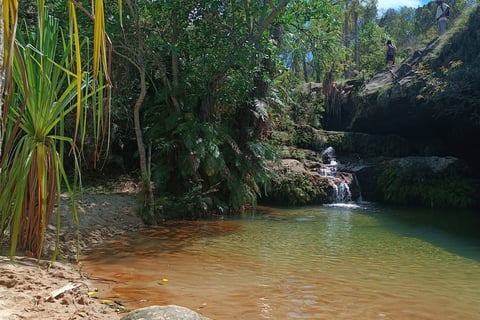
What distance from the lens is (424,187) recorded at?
54.2 ft

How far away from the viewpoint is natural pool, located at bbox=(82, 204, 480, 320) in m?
4.40

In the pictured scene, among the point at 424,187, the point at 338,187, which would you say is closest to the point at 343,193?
the point at 338,187

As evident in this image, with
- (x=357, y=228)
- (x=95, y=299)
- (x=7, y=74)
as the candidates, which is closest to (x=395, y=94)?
(x=357, y=228)

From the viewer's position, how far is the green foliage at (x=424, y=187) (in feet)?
52.1

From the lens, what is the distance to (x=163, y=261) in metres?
6.21

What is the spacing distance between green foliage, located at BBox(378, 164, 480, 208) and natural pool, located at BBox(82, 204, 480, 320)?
5.97 meters

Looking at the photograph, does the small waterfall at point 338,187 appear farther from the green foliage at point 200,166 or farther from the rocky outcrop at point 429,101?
the green foliage at point 200,166

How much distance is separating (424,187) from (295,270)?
1232cm

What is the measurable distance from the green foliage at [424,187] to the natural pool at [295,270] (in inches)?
235

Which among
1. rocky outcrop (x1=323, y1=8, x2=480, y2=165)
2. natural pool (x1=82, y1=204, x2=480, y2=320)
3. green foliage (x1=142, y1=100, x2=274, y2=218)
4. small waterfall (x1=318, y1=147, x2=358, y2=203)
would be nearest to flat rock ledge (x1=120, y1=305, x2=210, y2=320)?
natural pool (x1=82, y1=204, x2=480, y2=320)

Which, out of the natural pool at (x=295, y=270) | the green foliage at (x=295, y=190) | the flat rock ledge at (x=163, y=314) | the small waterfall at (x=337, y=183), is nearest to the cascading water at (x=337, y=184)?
the small waterfall at (x=337, y=183)

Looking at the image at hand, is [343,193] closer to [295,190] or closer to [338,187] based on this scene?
[338,187]

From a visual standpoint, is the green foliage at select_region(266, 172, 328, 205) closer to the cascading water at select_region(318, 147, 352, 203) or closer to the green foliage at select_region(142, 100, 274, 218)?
the cascading water at select_region(318, 147, 352, 203)

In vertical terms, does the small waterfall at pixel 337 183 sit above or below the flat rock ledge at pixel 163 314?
above
